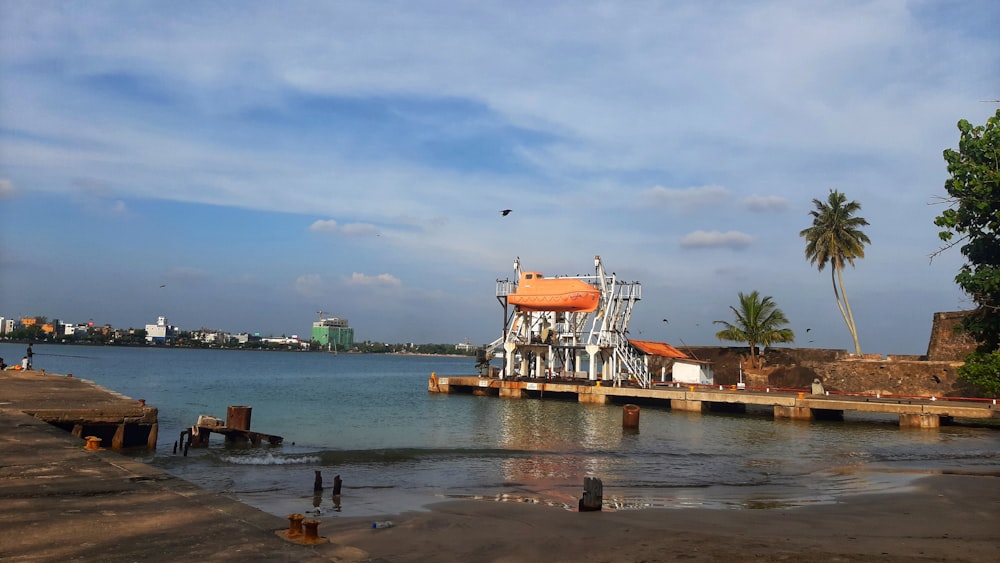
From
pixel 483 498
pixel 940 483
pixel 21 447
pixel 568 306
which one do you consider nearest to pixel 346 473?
pixel 483 498

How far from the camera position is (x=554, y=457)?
23.8 metres

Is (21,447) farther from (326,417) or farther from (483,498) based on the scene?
(326,417)

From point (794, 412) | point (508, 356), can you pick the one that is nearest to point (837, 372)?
point (794, 412)

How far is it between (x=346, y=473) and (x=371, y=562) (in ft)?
42.6

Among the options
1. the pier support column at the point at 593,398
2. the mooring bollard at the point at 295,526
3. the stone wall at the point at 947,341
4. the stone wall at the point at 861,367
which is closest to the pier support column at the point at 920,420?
the stone wall at the point at 861,367

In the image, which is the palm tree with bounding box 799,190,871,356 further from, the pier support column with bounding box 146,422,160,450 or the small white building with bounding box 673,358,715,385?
the pier support column with bounding box 146,422,160,450

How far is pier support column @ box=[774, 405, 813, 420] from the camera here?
128 feet

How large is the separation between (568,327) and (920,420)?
971 inches

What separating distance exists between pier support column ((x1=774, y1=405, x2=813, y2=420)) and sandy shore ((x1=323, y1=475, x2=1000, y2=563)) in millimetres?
24850

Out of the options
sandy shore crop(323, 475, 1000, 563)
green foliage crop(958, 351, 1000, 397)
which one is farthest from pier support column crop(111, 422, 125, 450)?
green foliage crop(958, 351, 1000, 397)

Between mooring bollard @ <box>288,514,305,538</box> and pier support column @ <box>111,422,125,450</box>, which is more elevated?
mooring bollard @ <box>288,514,305,538</box>

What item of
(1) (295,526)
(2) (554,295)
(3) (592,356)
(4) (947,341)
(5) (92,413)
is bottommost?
(5) (92,413)

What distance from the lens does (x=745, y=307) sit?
186 feet

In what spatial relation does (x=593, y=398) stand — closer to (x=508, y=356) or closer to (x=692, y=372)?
(x=508, y=356)
